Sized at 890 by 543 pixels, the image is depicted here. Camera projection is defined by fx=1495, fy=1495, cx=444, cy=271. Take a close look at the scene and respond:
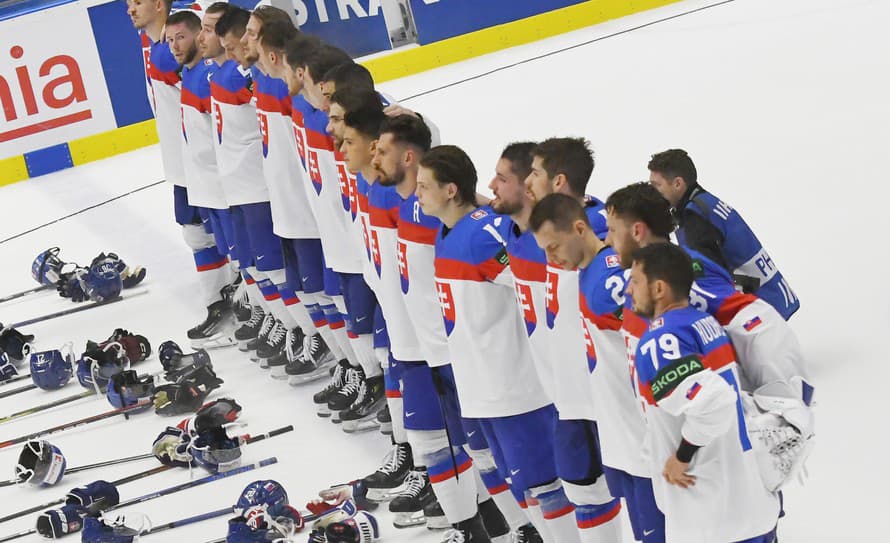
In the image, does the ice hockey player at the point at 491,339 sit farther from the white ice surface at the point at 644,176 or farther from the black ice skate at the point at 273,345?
the black ice skate at the point at 273,345

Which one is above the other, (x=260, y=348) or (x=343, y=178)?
(x=343, y=178)

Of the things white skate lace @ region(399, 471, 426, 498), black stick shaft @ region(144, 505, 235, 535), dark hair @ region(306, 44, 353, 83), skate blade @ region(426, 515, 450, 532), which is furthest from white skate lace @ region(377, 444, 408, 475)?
dark hair @ region(306, 44, 353, 83)

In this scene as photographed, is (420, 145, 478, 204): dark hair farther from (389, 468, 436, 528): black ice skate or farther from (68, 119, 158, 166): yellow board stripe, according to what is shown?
(68, 119, 158, 166): yellow board stripe

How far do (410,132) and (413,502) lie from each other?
178 cm

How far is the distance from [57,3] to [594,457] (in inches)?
399

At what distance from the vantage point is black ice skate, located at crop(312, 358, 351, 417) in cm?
810

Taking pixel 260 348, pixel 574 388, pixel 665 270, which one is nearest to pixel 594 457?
pixel 574 388

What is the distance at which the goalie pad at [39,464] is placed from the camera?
8.03 meters

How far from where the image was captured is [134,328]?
400 inches

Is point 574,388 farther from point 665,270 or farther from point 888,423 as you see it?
point 888,423

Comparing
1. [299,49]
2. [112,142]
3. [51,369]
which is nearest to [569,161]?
[299,49]

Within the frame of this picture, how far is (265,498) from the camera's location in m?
6.86

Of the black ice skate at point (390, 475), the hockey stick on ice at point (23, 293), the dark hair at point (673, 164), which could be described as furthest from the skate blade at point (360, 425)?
the hockey stick on ice at point (23, 293)

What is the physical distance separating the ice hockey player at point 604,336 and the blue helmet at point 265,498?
227 cm
